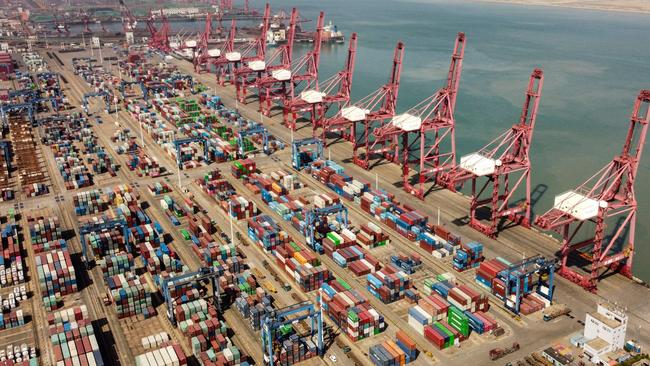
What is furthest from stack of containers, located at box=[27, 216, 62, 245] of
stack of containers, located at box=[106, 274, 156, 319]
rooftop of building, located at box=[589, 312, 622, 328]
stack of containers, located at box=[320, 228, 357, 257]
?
rooftop of building, located at box=[589, 312, 622, 328]

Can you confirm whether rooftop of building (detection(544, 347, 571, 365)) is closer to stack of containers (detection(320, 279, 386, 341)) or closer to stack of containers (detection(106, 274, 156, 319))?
stack of containers (detection(320, 279, 386, 341))

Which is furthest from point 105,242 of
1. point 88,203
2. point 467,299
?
point 467,299

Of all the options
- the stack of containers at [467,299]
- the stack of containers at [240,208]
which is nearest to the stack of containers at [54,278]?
the stack of containers at [240,208]

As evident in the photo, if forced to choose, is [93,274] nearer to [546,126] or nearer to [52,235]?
[52,235]

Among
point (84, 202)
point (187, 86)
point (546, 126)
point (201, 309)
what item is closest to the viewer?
point (201, 309)

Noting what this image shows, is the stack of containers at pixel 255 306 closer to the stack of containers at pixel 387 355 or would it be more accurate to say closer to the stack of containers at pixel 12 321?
the stack of containers at pixel 387 355

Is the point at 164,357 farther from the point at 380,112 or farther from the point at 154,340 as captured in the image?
the point at 380,112

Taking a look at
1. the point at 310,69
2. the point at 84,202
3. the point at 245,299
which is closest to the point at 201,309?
the point at 245,299
